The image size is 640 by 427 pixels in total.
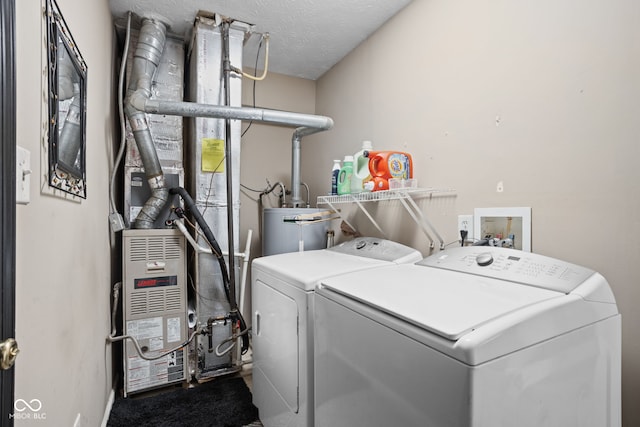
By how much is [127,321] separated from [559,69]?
9.02 feet

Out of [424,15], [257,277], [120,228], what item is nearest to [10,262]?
[257,277]

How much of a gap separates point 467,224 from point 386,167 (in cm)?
53

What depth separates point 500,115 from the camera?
1.45 m

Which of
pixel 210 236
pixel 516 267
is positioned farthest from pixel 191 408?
pixel 516 267

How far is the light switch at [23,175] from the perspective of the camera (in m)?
0.74

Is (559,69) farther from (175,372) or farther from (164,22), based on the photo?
(175,372)

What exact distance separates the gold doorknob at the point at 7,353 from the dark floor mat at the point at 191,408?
5.09ft

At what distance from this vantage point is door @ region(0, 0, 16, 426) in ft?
2.13

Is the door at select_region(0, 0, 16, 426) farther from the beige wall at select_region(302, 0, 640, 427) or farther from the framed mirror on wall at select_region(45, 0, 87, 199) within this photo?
the beige wall at select_region(302, 0, 640, 427)

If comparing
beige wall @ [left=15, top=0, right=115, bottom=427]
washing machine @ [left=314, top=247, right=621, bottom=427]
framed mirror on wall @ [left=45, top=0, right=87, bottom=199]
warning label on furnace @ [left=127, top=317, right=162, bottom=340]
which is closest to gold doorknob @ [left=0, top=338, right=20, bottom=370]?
beige wall @ [left=15, top=0, right=115, bottom=427]

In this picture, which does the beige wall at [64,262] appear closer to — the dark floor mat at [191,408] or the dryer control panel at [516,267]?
the dark floor mat at [191,408]

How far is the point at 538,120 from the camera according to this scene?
130cm

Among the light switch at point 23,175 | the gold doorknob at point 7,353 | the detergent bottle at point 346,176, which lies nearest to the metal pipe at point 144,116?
the detergent bottle at point 346,176

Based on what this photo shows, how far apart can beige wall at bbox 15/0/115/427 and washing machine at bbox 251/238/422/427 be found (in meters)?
0.80
